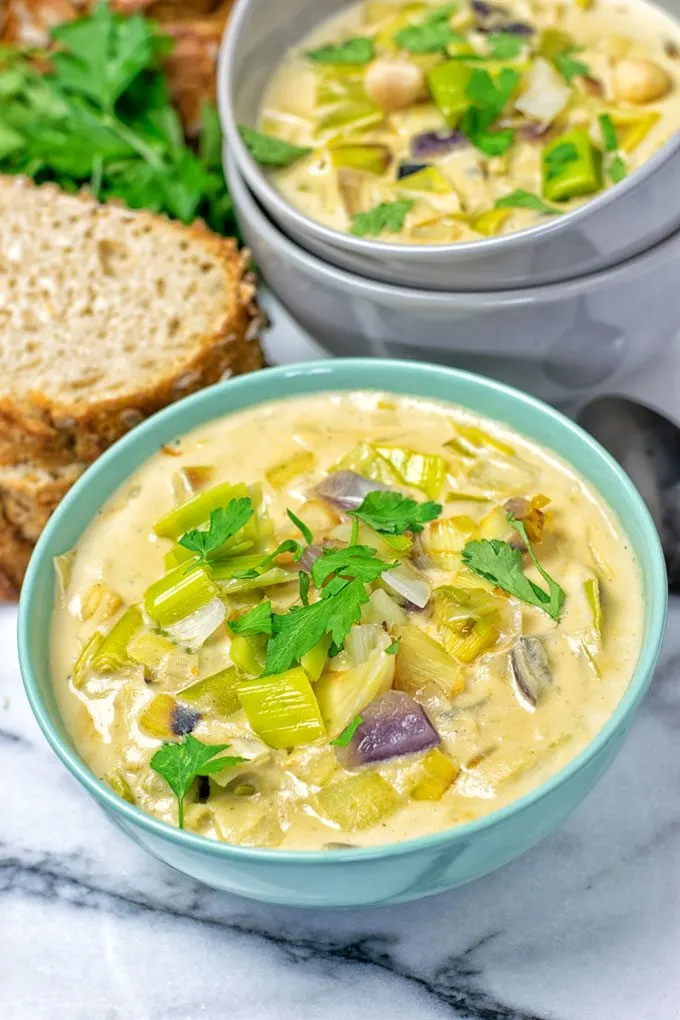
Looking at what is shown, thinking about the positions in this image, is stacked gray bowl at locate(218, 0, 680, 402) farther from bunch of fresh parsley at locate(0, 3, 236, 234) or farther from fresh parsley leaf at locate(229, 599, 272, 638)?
fresh parsley leaf at locate(229, 599, 272, 638)

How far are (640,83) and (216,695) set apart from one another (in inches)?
71.8

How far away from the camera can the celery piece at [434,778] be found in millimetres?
2105

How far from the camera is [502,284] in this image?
2.76 meters

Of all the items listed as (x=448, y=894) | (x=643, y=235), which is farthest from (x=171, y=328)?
(x=448, y=894)

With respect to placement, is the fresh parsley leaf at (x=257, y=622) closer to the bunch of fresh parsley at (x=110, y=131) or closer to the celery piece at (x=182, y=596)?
the celery piece at (x=182, y=596)

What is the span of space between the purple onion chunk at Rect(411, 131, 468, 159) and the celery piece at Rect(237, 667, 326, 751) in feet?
4.76

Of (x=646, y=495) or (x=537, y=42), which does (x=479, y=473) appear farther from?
(x=537, y=42)

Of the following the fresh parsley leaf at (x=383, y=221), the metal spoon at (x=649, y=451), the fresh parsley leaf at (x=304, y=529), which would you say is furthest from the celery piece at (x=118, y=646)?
the metal spoon at (x=649, y=451)

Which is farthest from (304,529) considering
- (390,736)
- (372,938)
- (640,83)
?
(640,83)

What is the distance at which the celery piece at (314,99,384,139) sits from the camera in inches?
124

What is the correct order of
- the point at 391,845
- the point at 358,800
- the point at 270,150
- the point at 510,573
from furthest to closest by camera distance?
the point at 270,150, the point at 510,573, the point at 358,800, the point at 391,845

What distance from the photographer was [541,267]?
8.87 feet

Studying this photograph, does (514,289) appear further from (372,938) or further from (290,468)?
(372,938)

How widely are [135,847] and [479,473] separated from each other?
3.34 feet
